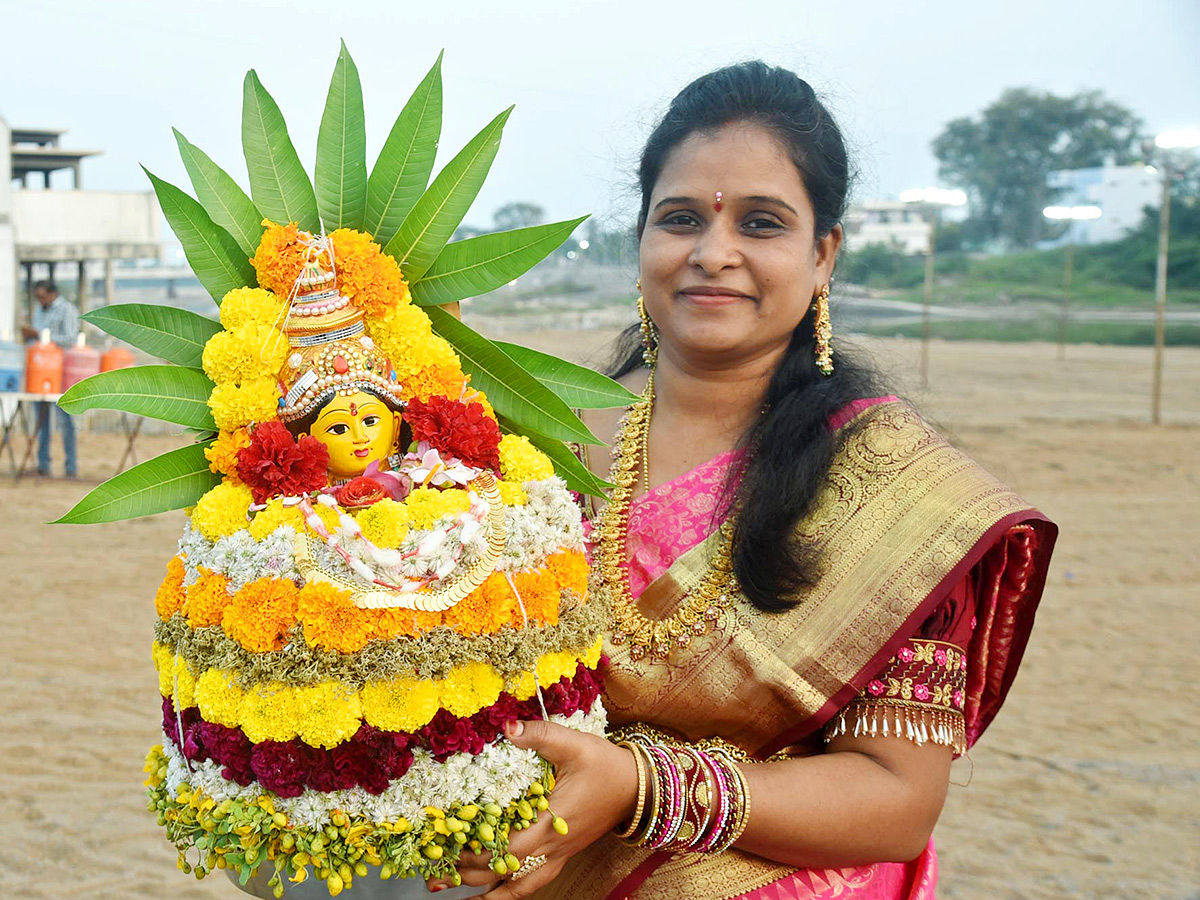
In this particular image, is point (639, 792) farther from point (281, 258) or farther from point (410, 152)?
point (410, 152)

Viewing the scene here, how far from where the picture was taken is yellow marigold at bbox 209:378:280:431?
203cm

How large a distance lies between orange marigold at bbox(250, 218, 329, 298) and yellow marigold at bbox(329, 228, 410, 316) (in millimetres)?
42

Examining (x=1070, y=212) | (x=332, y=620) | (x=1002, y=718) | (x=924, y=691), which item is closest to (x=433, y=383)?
(x=332, y=620)

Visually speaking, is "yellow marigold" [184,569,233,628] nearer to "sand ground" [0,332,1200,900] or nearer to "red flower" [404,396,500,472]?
"red flower" [404,396,500,472]

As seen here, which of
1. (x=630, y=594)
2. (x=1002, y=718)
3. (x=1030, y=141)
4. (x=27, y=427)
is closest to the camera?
(x=630, y=594)

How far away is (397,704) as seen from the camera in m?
1.86

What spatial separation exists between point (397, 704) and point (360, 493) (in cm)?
37

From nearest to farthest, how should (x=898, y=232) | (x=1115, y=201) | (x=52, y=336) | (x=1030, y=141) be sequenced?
1. (x=52, y=336)
2. (x=1115, y=201)
3. (x=898, y=232)
4. (x=1030, y=141)

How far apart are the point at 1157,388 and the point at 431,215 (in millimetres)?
21626

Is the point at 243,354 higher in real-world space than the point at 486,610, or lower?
higher

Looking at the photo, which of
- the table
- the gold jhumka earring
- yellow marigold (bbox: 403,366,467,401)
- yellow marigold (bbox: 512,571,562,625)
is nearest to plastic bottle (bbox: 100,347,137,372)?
the table

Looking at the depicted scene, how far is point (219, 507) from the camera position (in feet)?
6.45

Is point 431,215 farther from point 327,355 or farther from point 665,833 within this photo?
point 665,833

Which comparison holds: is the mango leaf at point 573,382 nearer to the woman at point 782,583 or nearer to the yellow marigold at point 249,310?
the woman at point 782,583
